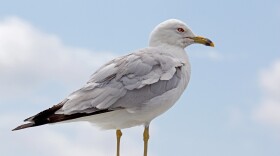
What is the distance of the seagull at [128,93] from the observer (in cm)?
748

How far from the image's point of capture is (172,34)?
860 centimetres

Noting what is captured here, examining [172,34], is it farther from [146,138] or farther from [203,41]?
[146,138]

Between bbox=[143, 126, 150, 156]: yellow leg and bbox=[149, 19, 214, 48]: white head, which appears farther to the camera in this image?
bbox=[149, 19, 214, 48]: white head

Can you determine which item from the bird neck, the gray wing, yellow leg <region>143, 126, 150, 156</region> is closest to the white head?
the bird neck

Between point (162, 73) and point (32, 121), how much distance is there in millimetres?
1681

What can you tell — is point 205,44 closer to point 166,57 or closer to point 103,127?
point 166,57

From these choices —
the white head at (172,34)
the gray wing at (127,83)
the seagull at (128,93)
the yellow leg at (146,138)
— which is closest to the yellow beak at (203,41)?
the white head at (172,34)

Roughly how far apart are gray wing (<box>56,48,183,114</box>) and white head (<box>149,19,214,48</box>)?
0.41 metres

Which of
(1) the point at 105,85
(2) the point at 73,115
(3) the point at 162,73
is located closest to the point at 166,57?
(3) the point at 162,73

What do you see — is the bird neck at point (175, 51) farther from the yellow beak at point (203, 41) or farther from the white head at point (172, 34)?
the yellow beak at point (203, 41)

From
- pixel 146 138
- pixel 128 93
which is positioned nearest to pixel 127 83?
pixel 128 93

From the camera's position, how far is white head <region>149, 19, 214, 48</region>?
28.1ft

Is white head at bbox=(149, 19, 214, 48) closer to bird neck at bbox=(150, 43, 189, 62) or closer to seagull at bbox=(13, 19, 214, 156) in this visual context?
bird neck at bbox=(150, 43, 189, 62)

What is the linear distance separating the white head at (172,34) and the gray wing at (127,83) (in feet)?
1.33
